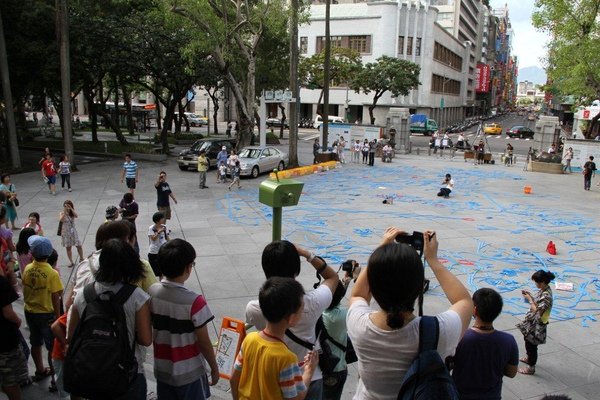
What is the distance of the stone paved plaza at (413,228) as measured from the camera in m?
7.42

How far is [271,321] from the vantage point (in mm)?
2973

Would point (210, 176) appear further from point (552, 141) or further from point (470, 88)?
point (470, 88)

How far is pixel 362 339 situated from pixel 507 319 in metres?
6.11

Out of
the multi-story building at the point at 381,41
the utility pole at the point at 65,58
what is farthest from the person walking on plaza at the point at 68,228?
the multi-story building at the point at 381,41

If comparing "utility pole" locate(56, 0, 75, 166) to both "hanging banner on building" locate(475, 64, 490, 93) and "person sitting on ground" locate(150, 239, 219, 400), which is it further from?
"hanging banner on building" locate(475, 64, 490, 93)

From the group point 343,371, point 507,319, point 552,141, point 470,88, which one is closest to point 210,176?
point 507,319

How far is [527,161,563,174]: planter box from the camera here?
91.6 ft

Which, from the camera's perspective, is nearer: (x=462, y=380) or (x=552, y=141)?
(x=462, y=380)

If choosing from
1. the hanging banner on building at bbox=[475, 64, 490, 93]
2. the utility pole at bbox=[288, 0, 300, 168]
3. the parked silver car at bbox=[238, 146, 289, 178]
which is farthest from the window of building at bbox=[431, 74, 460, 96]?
the parked silver car at bbox=[238, 146, 289, 178]

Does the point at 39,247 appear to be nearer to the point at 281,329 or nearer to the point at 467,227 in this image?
the point at 281,329

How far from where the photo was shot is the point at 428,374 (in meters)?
2.48

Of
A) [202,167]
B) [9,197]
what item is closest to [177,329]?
[9,197]

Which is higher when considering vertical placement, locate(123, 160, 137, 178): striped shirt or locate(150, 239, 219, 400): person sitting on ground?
locate(150, 239, 219, 400): person sitting on ground

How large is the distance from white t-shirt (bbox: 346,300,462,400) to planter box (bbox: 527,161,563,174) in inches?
1131
